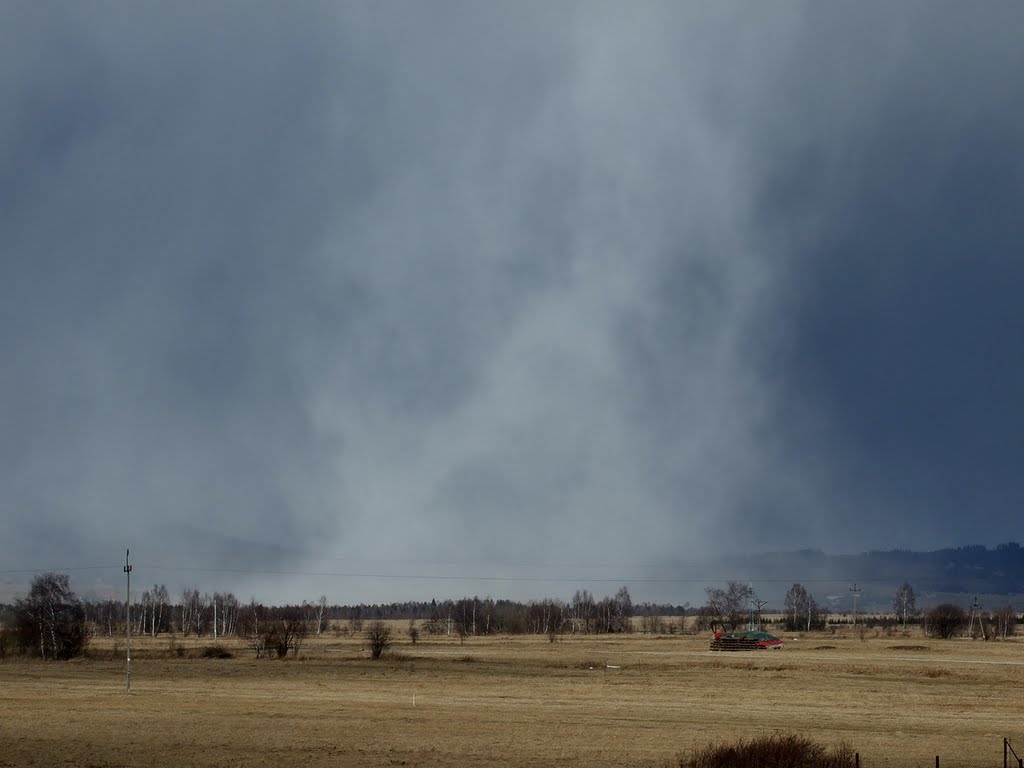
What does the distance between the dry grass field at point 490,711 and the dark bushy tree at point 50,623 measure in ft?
51.3

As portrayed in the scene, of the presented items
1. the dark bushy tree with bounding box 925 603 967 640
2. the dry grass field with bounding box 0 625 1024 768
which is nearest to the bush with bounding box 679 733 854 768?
the dry grass field with bounding box 0 625 1024 768

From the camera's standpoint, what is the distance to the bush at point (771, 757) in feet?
97.6

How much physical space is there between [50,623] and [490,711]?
79.1 metres

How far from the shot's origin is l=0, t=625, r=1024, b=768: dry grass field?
36.3 meters

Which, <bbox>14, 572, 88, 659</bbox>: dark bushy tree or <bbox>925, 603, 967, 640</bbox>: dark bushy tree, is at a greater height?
<bbox>14, 572, 88, 659</bbox>: dark bushy tree

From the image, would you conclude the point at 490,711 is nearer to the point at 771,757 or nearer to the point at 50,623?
the point at 771,757

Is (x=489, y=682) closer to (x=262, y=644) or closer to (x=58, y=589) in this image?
(x=262, y=644)

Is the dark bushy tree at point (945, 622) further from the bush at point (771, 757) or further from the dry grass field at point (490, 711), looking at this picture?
the bush at point (771, 757)

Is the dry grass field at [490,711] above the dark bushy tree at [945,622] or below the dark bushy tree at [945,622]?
above

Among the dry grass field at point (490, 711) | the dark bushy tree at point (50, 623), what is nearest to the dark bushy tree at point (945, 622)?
the dry grass field at point (490, 711)

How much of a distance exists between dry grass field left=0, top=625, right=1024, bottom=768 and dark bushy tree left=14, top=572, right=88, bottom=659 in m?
15.6

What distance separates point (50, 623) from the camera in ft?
364

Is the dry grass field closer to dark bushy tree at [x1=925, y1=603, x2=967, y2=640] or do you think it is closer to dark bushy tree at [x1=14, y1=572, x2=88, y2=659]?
dark bushy tree at [x1=14, y1=572, x2=88, y2=659]

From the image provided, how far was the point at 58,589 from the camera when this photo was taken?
11962cm
